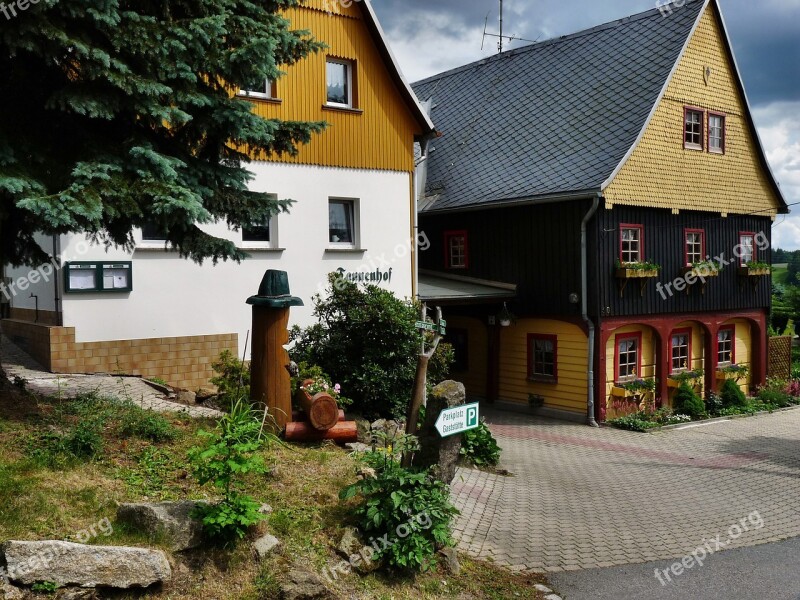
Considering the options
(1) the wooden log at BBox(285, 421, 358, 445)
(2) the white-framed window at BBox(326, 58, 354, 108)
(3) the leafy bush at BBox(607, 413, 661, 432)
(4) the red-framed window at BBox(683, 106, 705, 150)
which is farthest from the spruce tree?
(4) the red-framed window at BBox(683, 106, 705, 150)

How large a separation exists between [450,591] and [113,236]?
Answer: 207 inches

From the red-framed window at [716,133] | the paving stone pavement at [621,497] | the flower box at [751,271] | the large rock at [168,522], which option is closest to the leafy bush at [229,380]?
the paving stone pavement at [621,497]

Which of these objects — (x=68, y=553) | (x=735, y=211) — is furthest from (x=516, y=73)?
(x=68, y=553)

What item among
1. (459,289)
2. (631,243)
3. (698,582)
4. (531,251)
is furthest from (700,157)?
(698,582)

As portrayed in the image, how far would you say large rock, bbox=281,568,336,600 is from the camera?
6.03 metres

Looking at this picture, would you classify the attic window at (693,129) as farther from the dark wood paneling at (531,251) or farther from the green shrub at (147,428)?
the green shrub at (147,428)

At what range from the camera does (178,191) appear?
24.7 ft

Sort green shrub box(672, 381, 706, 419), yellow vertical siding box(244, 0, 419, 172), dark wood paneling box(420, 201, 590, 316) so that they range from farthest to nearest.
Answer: green shrub box(672, 381, 706, 419) → dark wood paneling box(420, 201, 590, 316) → yellow vertical siding box(244, 0, 419, 172)

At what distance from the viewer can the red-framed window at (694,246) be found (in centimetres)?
2093

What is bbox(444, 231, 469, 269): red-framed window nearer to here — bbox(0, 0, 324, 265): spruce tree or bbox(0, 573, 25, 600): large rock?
bbox(0, 0, 324, 265): spruce tree

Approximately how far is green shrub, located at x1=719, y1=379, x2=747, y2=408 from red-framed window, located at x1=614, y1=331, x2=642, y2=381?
3.51m

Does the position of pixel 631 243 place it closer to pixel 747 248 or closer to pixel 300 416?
pixel 747 248

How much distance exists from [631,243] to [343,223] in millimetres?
7769

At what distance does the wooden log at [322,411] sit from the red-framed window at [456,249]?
497 inches
